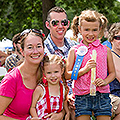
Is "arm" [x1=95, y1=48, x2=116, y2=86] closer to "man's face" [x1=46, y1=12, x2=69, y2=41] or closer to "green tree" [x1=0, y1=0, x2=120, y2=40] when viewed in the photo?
"man's face" [x1=46, y1=12, x2=69, y2=41]

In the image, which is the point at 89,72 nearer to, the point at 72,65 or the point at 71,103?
the point at 72,65

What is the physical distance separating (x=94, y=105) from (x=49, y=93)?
2.06ft

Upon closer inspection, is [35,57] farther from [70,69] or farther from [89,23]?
[89,23]

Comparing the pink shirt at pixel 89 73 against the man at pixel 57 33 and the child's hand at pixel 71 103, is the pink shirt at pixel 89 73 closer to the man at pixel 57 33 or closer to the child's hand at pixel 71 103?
the child's hand at pixel 71 103

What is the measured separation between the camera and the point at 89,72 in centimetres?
330

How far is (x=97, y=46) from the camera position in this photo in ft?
11.1

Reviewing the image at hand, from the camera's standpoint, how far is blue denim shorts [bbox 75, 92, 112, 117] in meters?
3.23

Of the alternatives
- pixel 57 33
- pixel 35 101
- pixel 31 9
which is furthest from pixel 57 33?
pixel 31 9

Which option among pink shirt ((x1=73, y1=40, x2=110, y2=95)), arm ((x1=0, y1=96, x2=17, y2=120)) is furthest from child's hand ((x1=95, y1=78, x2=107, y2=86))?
arm ((x1=0, y1=96, x2=17, y2=120))

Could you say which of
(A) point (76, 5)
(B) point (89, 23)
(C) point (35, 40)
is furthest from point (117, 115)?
(A) point (76, 5)

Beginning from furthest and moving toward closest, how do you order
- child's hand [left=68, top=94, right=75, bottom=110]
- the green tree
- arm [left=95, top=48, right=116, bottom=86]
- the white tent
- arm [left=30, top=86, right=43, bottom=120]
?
the white tent, the green tree, child's hand [left=68, top=94, right=75, bottom=110], arm [left=95, top=48, right=116, bottom=86], arm [left=30, top=86, right=43, bottom=120]

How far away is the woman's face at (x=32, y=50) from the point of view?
306 cm

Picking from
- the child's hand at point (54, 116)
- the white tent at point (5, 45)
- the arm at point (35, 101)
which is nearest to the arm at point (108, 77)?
the child's hand at point (54, 116)

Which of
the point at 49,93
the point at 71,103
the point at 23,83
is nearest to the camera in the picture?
the point at 23,83
